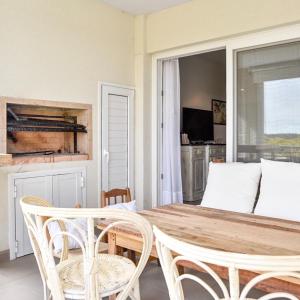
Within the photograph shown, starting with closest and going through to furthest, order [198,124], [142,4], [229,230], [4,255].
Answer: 1. [229,230]
2. [4,255]
3. [142,4]
4. [198,124]

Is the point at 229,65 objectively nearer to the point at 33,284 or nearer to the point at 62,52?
the point at 62,52

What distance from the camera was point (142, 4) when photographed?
13.5 feet

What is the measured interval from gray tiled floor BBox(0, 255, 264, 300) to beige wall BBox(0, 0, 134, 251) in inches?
14.0

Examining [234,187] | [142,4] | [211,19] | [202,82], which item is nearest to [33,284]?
[234,187]

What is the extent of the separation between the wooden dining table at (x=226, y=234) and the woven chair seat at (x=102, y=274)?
11 cm

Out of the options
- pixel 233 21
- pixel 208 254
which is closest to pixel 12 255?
pixel 208 254

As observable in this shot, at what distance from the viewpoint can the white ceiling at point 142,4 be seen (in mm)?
4043

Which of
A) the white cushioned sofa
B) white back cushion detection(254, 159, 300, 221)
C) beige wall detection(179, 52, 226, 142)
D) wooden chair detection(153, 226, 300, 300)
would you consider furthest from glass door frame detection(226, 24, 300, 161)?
wooden chair detection(153, 226, 300, 300)

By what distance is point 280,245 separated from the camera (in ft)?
5.18

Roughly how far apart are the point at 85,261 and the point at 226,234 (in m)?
0.77

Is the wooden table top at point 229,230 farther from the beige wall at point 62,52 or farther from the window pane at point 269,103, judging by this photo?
the beige wall at point 62,52

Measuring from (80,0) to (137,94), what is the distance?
1.36m

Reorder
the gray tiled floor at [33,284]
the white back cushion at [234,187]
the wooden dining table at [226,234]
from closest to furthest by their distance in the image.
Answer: the wooden dining table at [226,234]
the gray tiled floor at [33,284]
the white back cushion at [234,187]

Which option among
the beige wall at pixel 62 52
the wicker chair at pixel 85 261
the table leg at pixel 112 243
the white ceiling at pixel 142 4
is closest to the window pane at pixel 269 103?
the white ceiling at pixel 142 4
